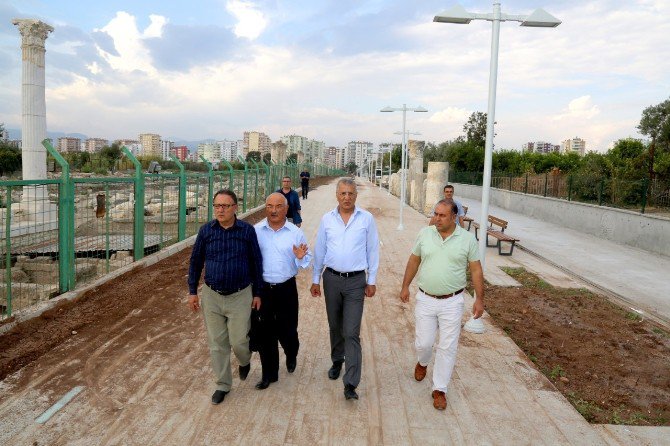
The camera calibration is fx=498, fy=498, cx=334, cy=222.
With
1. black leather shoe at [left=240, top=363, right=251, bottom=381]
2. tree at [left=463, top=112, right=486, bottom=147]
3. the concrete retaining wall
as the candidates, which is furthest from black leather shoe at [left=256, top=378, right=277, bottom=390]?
tree at [left=463, top=112, right=486, bottom=147]

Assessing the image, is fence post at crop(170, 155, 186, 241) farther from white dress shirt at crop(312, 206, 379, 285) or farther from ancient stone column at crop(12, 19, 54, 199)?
ancient stone column at crop(12, 19, 54, 199)

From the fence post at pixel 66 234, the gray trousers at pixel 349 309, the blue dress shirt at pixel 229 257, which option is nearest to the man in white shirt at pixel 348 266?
the gray trousers at pixel 349 309

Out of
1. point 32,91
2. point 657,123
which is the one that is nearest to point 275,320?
point 32,91

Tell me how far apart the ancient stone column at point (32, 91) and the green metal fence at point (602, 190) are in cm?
2187

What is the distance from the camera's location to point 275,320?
4441 mm

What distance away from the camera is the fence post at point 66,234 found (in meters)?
7.17

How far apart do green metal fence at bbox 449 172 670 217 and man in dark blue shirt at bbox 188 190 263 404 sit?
14099mm

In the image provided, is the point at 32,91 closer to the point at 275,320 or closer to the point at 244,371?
the point at 244,371

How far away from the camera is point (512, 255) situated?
12.8 m

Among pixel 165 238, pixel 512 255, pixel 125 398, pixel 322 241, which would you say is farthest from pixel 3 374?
pixel 512 255

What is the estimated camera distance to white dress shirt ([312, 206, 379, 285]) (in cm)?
432

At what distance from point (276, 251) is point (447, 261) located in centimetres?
148

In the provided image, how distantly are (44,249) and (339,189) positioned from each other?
7063mm

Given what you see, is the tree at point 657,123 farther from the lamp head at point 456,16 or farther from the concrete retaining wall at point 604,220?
the lamp head at point 456,16
